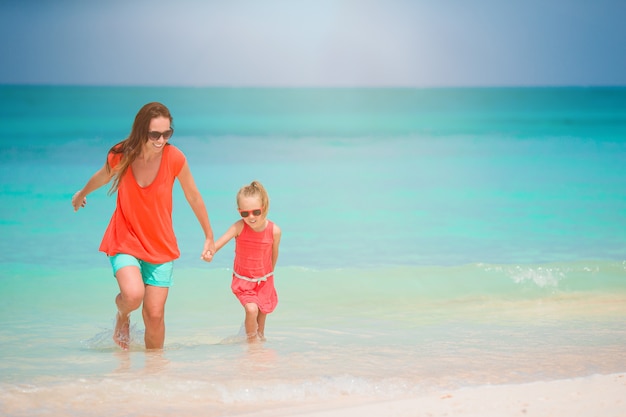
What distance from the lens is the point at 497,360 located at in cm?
403

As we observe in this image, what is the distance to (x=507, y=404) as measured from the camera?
10.1 ft

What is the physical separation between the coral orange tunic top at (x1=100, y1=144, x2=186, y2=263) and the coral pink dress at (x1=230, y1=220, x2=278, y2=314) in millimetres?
547

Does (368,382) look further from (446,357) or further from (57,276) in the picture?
(57,276)

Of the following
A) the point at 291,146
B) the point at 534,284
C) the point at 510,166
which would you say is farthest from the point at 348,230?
the point at 291,146

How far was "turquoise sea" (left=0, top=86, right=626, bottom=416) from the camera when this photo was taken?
3.62 meters

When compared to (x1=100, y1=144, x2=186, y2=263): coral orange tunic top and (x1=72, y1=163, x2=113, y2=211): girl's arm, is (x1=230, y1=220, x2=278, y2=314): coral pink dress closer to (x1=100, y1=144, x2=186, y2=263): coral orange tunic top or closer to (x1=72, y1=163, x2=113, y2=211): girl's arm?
(x1=100, y1=144, x2=186, y2=263): coral orange tunic top

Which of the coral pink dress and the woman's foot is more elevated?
the coral pink dress

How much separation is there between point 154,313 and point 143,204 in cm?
51

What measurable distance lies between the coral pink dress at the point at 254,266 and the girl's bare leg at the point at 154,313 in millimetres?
432

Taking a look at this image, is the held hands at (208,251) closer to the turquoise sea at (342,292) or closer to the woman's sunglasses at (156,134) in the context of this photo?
the turquoise sea at (342,292)

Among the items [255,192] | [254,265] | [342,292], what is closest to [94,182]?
[255,192]

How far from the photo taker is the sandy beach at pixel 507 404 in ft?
9.89

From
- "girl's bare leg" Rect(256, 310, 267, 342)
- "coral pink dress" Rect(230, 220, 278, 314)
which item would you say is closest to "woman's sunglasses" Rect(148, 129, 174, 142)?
"coral pink dress" Rect(230, 220, 278, 314)

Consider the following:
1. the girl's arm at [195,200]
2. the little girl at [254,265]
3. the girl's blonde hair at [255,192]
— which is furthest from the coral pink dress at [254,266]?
the girl's arm at [195,200]
